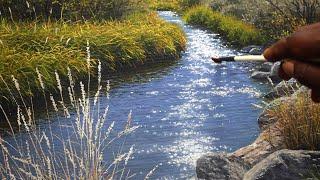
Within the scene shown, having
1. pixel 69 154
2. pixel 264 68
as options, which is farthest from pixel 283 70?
pixel 264 68

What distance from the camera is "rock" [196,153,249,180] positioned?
644 centimetres

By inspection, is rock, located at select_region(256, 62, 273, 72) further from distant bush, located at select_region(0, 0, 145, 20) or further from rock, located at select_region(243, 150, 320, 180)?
rock, located at select_region(243, 150, 320, 180)

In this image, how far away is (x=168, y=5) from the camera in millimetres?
44688

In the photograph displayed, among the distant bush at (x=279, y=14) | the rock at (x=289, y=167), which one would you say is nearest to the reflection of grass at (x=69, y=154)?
the rock at (x=289, y=167)

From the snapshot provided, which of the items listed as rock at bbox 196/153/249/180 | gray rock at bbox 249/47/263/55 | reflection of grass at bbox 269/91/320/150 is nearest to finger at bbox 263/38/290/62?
reflection of grass at bbox 269/91/320/150

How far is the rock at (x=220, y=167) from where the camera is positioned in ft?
21.1

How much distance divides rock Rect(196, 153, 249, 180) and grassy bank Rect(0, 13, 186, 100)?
5.36 meters

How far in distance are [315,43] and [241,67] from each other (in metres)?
15.0

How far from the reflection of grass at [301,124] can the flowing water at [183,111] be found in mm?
1485

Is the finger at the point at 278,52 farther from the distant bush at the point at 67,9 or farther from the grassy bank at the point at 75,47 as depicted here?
the distant bush at the point at 67,9

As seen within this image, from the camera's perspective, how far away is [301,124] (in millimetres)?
6344

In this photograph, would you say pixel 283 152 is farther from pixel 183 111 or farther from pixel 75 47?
pixel 75 47

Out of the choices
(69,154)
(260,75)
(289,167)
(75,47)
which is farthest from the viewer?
(75,47)

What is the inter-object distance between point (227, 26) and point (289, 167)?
17896mm
